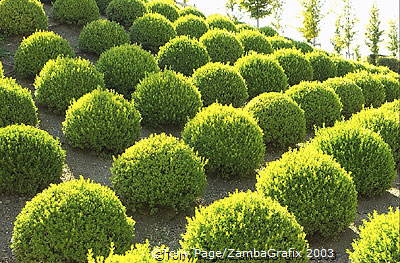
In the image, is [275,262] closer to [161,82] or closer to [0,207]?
[0,207]

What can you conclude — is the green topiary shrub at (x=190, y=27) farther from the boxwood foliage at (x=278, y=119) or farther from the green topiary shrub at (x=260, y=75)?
the boxwood foliage at (x=278, y=119)

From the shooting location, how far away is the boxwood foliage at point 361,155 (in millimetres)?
9359

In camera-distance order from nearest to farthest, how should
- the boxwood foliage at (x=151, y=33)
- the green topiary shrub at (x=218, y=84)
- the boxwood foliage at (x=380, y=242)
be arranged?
the boxwood foliage at (x=380, y=242), the green topiary shrub at (x=218, y=84), the boxwood foliage at (x=151, y=33)

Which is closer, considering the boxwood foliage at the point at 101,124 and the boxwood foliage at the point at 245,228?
the boxwood foliage at the point at 245,228

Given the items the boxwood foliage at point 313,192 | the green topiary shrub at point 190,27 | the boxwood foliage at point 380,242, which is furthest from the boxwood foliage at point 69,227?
the green topiary shrub at point 190,27

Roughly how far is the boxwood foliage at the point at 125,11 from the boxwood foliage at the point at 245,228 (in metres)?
12.7

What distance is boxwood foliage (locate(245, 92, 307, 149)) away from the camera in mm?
10891

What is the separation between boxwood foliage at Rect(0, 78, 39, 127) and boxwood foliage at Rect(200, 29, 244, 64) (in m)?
6.89

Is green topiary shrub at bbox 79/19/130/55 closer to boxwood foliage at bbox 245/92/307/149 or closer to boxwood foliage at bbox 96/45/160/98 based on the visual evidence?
boxwood foliage at bbox 96/45/160/98

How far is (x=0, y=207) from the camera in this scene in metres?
8.19

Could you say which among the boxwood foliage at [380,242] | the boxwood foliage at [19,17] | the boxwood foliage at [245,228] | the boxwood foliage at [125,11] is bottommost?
the boxwood foliage at [380,242]

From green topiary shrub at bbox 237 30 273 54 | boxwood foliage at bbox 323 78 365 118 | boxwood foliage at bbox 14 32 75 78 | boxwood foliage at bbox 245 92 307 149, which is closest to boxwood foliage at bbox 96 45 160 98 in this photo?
boxwood foliage at bbox 14 32 75 78

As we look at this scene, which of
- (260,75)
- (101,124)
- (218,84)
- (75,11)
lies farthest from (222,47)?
(101,124)

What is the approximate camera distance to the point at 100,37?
48.3ft
